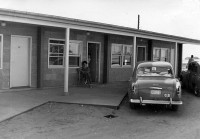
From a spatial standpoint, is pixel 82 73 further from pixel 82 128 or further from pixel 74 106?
pixel 82 128

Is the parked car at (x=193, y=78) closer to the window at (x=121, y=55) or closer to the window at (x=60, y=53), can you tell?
the window at (x=121, y=55)

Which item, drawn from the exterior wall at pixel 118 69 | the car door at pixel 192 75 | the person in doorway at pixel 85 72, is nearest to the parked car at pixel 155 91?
the car door at pixel 192 75

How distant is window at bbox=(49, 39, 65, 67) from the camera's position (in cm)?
1459

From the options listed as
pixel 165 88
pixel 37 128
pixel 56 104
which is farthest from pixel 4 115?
pixel 165 88

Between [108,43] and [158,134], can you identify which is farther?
[108,43]

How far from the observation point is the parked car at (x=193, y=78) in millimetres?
14084

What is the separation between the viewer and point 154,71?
11.0 metres

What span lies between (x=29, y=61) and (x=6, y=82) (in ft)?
4.92

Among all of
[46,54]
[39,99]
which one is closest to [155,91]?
[39,99]

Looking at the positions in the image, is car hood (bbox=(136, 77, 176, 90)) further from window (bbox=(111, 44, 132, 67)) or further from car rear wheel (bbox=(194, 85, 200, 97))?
window (bbox=(111, 44, 132, 67))

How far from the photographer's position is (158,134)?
7.30m

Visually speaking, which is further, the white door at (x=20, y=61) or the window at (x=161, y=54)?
the window at (x=161, y=54)

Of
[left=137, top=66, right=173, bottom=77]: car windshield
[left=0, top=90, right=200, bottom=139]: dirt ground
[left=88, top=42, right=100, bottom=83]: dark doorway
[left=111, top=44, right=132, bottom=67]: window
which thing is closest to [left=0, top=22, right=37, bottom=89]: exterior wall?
[left=0, top=90, right=200, bottom=139]: dirt ground

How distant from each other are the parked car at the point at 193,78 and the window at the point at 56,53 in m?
6.34
